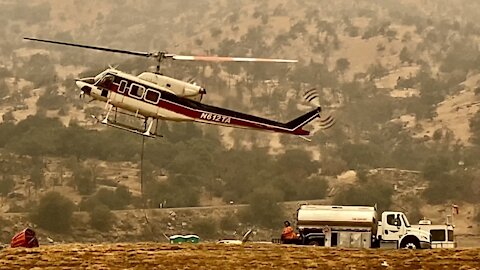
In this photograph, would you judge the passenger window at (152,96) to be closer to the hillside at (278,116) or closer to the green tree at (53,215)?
the green tree at (53,215)

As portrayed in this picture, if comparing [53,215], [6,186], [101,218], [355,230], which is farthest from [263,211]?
[355,230]

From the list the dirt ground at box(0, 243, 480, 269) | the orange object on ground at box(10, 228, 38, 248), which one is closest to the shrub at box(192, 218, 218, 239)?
the orange object on ground at box(10, 228, 38, 248)

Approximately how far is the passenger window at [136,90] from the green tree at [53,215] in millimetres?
34387

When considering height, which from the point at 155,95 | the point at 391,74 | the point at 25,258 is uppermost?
the point at 391,74

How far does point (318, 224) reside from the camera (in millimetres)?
30969

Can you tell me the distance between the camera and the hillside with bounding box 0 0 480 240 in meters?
76.2

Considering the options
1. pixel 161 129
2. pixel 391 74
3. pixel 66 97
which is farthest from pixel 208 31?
pixel 161 129

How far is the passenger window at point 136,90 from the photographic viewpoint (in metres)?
31.1

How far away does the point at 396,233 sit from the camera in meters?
31.2

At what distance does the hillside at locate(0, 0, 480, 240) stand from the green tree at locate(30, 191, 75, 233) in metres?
2.85

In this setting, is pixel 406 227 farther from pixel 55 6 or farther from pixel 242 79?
pixel 55 6

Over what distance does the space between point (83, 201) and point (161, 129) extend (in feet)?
67.2

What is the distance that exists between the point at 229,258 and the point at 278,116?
80.3 metres

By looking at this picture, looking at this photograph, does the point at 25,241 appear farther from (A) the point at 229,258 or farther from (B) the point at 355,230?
(B) the point at 355,230
